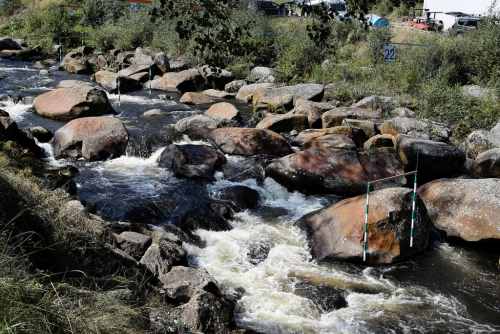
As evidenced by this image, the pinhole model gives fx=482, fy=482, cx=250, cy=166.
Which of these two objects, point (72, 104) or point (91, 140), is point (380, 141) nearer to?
point (91, 140)

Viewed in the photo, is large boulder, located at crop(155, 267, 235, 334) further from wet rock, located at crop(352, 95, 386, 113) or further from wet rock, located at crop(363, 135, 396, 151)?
wet rock, located at crop(352, 95, 386, 113)

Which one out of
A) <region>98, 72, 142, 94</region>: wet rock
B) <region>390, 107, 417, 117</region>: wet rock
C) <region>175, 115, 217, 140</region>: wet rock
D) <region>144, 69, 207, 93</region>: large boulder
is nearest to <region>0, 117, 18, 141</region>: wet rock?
<region>175, 115, 217, 140</region>: wet rock

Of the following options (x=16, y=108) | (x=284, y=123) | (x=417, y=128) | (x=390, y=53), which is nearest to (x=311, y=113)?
(x=284, y=123)

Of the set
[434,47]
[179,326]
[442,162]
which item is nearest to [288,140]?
[442,162]

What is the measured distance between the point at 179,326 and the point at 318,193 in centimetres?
589

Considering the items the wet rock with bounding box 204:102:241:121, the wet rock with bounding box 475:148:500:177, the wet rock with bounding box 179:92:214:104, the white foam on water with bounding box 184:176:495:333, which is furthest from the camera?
the wet rock with bounding box 179:92:214:104

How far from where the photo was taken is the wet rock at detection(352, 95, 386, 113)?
14.3 meters

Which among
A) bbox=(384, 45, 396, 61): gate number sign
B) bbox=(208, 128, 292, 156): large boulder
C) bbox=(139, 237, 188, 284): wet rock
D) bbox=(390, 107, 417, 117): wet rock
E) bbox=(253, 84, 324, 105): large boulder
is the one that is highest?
bbox=(384, 45, 396, 61): gate number sign

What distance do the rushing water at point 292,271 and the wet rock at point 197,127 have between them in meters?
1.97

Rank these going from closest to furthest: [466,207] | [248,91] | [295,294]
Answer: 1. [295,294]
2. [466,207]
3. [248,91]

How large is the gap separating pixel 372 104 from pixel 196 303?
1087 centimetres

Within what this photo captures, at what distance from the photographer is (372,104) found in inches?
568

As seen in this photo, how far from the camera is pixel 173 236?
7547mm

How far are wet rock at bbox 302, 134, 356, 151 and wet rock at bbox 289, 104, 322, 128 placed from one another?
2022mm
